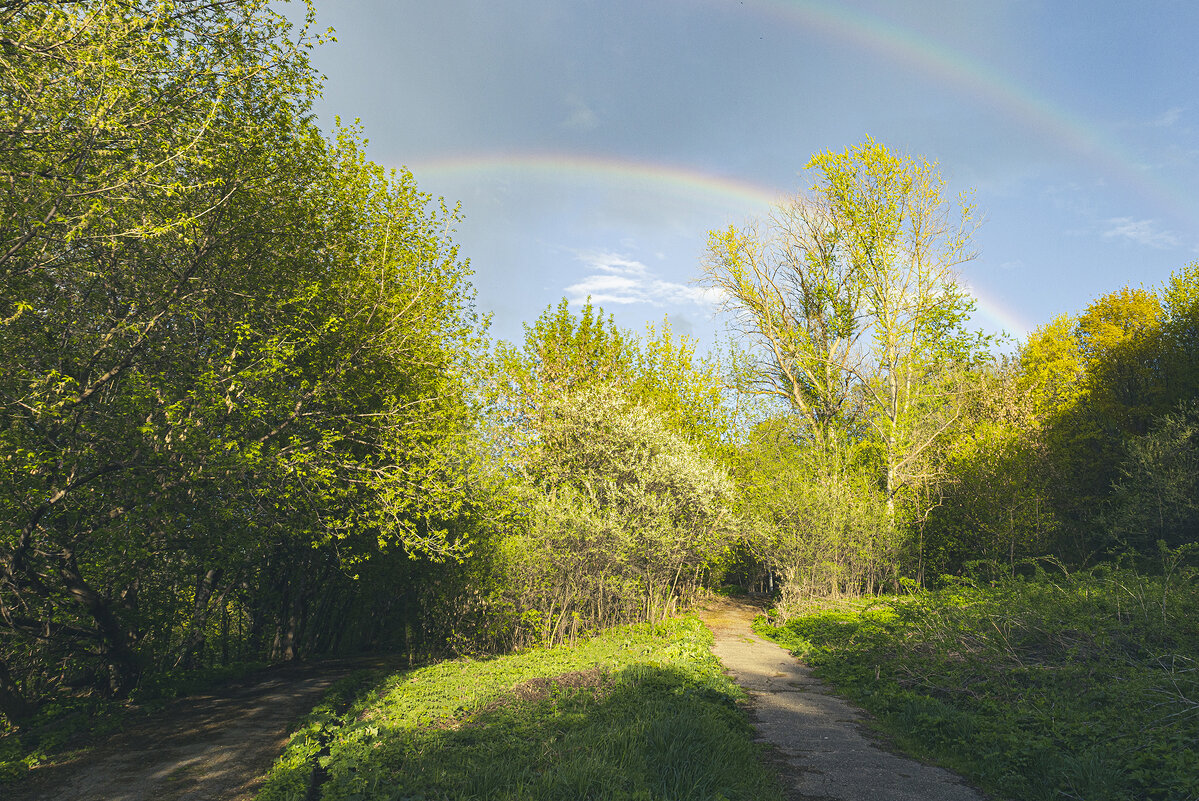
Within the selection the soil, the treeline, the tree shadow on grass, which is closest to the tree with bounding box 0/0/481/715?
the treeline

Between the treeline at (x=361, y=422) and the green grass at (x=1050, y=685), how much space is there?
263 inches

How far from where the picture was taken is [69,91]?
7652mm

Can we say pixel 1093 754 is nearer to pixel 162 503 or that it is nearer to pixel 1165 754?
pixel 1165 754

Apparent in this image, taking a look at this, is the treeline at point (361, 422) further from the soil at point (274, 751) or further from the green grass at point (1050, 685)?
the green grass at point (1050, 685)

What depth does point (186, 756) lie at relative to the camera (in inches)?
319

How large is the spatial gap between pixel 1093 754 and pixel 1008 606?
4.91m

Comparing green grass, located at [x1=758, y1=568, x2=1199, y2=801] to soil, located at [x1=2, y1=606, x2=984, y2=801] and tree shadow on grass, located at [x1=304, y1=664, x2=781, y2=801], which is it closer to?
soil, located at [x1=2, y1=606, x2=984, y2=801]

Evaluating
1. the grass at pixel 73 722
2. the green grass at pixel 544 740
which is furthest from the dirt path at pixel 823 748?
the grass at pixel 73 722

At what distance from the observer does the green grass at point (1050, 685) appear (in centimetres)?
539

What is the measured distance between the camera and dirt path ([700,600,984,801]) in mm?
5605

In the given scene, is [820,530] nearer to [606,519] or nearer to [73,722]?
[606,519]

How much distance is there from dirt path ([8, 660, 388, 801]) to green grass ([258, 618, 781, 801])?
2.18 feet

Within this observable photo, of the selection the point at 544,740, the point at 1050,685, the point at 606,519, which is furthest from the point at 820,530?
the point at 544,740

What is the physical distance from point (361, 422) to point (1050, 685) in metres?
13.0
